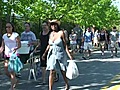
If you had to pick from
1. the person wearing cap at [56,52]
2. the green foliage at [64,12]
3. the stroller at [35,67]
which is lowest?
the stroller at [35,67]

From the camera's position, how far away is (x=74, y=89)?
9.69 metres

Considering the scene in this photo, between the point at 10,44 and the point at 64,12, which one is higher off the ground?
the point at 64,12

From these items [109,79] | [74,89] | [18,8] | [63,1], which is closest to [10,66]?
[74,89]

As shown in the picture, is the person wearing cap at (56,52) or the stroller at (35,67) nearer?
the person wearing cap at (56,52)

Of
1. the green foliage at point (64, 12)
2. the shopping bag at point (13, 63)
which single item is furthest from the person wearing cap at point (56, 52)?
the green foliage at point (64, 12)

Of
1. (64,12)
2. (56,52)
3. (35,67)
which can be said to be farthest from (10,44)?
(64,12)

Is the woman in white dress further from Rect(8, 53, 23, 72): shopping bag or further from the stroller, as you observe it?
the stroller

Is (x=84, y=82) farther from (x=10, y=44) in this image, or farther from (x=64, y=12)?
(x=64, y=12)

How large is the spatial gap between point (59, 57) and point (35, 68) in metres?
2.60

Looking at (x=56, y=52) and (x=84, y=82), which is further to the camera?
(x=84, y=82)

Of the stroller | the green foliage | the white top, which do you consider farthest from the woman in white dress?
the green foliage

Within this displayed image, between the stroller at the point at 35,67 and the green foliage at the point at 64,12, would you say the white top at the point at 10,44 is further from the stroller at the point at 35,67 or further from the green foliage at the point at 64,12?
the green foliage at the point at 64,12

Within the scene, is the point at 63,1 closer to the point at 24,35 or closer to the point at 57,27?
the point at 24,35

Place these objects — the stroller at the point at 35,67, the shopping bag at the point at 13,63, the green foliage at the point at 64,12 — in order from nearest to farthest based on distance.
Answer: the shopping bag at the point at 13,63, the stroller at the point at 35,67, the green foliage at the point at 64,12
